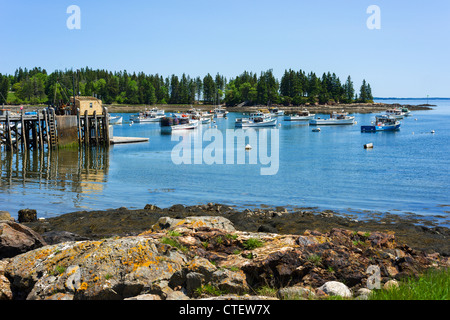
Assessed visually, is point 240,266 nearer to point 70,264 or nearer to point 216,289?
point 216,289

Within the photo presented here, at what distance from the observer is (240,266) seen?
9672 mm

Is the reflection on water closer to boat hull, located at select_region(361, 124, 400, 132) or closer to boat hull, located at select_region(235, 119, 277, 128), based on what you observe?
boat hull, located at select_region(235, 119, 277, 128)

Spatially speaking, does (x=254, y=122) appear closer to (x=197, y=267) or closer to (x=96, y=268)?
(x=197, y=267)

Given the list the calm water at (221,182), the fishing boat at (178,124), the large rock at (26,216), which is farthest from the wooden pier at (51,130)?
the fishing boat at (178,124)

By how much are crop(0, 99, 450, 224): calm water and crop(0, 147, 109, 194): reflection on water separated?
0.25 feet

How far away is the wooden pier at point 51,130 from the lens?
53781mm

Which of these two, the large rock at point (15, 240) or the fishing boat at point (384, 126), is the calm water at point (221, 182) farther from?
the fishing boat at point (384, 126)

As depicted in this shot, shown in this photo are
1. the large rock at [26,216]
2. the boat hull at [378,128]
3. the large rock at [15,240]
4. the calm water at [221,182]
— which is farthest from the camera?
the boat hull at [378,128]

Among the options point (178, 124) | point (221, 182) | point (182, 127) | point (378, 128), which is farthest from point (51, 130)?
point (378, 128)

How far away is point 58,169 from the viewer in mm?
41719

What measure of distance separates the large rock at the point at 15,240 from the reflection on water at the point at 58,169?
66.6 ft
